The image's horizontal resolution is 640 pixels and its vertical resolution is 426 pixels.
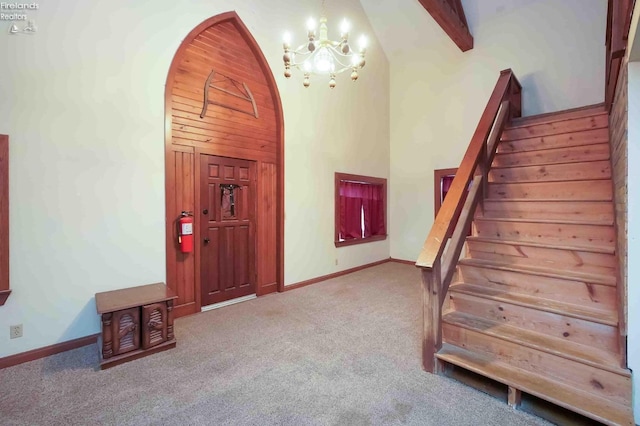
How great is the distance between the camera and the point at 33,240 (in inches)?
97.7

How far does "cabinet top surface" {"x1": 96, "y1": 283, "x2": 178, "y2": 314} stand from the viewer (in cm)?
240

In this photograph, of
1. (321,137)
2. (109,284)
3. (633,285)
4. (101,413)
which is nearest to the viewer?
(633,285)

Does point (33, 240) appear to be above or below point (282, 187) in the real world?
below

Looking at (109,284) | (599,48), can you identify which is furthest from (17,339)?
(599,48)

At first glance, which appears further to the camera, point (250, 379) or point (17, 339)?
point (17, 339)

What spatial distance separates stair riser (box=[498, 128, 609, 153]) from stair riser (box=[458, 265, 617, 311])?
1.84m

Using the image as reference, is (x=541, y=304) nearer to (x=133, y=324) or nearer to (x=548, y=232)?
(x=548, y=232)

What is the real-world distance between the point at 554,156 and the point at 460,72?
319 centimetres

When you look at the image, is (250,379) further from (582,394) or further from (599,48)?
(599,48)

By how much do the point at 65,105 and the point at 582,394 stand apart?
14.7ft

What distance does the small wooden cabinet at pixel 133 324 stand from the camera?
92.7 inches

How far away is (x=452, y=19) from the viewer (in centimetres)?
477

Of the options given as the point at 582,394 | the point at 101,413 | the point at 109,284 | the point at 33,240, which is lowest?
the point at 101,413

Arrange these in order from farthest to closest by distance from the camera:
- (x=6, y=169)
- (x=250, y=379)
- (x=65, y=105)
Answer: (x=65, y=105)
(x=6, y=169)
(x=250, y=379)
